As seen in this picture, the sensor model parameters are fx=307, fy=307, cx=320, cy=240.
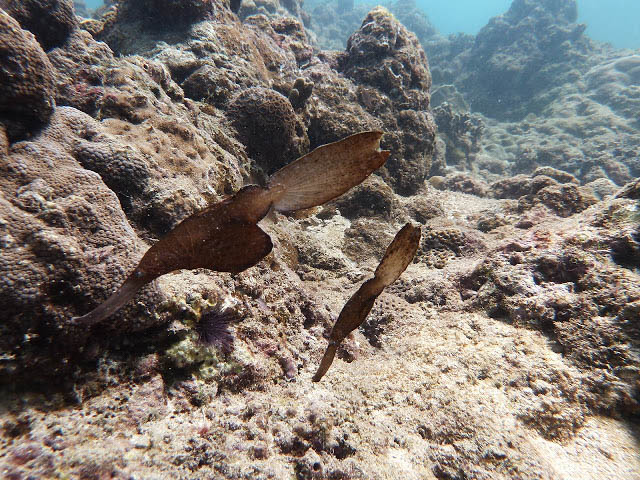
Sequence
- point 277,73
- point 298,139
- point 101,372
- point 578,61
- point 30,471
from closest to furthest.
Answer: point 30,471, point 101,372, point 298,139, point 277,73, point 578,61

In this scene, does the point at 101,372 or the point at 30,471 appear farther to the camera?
the point at 101,372

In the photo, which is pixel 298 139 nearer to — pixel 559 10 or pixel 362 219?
pixel 362 219

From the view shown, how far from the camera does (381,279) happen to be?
172 centimetres

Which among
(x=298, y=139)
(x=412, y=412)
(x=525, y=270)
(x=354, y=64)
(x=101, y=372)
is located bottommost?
(x=101, y=372)

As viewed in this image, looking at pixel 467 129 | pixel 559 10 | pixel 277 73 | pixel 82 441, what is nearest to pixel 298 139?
pixel 277 73

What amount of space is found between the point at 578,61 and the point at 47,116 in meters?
27.6

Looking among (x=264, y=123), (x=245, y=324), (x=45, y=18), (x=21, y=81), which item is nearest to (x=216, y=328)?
(x=245, y=324)

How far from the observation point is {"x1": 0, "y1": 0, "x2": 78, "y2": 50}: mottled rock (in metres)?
2.98

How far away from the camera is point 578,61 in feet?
64.5

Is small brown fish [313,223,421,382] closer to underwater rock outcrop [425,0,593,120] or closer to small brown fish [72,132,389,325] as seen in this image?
small brown fish [72,132,389,325]

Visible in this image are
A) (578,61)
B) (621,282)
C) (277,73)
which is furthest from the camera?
(578,61)

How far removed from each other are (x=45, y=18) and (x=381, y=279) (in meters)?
4.17

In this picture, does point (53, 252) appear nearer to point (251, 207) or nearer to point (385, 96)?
point (251, 207)

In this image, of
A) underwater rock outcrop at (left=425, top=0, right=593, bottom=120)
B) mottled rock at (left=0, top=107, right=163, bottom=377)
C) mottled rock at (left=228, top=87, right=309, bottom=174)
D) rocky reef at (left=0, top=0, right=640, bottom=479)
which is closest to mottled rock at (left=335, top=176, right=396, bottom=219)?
rocky reef at (left=0, top=0, right=640, bottom=479)
